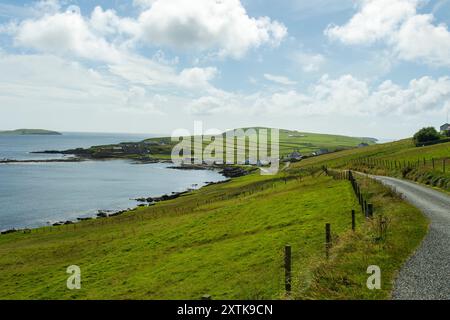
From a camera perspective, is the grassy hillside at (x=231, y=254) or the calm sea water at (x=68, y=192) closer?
the grassy hillside at (x=231, y=254)

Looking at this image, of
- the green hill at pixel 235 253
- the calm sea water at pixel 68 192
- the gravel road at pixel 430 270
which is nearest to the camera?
the gravel road at pixel 430 270

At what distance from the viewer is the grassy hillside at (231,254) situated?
725 inches

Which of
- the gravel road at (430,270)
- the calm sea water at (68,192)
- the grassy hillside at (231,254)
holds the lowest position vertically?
the calm sea water at (68,192)

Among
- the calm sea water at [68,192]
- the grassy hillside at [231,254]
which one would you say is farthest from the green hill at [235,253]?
the calm sea water at [68,192]

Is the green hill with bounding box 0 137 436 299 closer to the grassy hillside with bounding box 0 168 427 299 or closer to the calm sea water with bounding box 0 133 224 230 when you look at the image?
the grassy hillside with bounding box 0 168 427 299

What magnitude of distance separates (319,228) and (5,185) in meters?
127

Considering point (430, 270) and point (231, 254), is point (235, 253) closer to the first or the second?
point (231, 254)

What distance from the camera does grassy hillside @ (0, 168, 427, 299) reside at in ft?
60.4

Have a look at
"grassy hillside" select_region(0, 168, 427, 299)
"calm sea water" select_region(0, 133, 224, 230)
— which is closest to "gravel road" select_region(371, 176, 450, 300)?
A: "grassy hillside" select_region(0, 168, 427, 299)

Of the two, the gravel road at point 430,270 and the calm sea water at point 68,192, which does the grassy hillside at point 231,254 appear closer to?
the gravel road at point 430,270

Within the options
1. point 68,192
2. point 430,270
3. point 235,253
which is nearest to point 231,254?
point 235,253

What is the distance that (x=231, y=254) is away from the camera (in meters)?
31.4
